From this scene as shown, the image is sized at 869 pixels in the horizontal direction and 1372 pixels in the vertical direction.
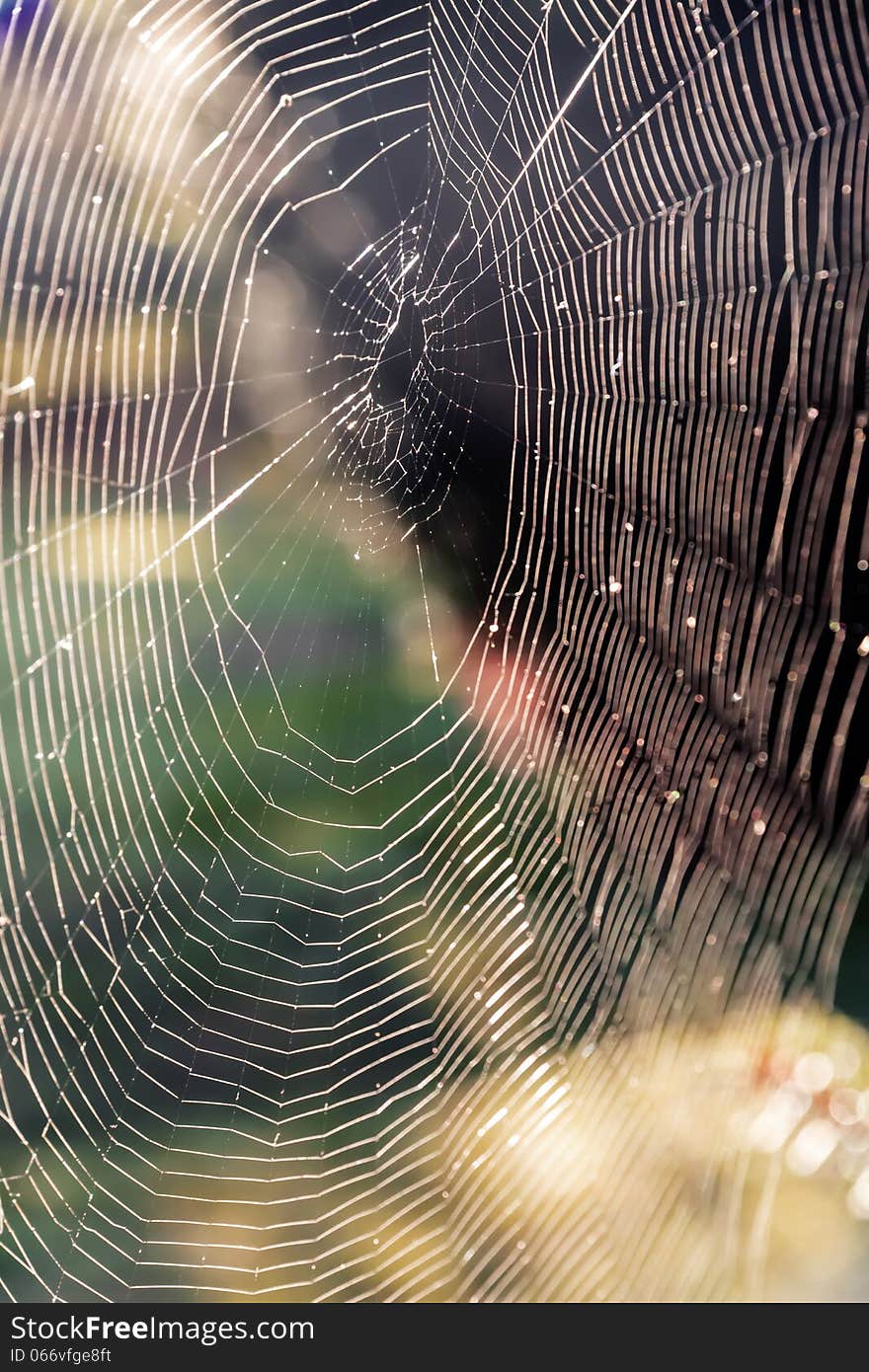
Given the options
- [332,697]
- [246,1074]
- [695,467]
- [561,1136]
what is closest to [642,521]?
[695,467]

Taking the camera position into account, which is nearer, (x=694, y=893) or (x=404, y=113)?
(x=694, y=893)

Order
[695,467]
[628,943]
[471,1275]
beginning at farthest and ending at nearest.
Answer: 1. [628,943]
2. [695,467]
3. [471,1275]

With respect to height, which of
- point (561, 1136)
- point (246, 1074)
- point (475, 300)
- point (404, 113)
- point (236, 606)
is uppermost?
point (404, 113)

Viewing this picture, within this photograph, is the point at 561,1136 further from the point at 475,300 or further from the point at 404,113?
the point at 404,113

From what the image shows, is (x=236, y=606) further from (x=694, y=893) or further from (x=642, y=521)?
(x=694, y=893)

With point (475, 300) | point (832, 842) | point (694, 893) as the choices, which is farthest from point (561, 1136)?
point (475, 300)

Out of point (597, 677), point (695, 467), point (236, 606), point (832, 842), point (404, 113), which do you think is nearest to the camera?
point (832, 842)

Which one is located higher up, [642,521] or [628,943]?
[642,521]
